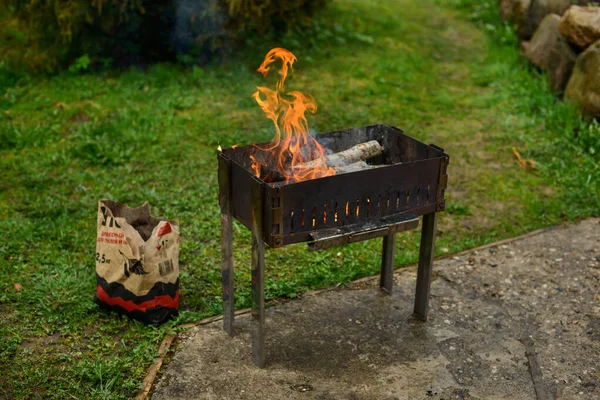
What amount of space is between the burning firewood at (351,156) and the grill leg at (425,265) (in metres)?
0.51

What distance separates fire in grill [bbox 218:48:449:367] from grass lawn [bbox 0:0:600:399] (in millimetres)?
788

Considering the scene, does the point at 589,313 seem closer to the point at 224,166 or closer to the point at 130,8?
the point at 224,166

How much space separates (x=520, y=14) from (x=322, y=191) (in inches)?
263

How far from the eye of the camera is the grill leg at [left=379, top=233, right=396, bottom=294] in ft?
16.5

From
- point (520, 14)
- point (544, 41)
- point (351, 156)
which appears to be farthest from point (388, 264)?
point (520, 14)

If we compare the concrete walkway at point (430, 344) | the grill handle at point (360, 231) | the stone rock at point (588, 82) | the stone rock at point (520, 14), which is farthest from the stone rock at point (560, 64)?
the grill handle at point (360, 231)

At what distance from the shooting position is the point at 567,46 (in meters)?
8.02

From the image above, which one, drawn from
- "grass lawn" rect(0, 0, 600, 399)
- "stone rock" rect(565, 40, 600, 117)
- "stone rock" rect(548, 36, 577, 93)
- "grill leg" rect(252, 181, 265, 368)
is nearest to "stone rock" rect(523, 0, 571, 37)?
"grass lawn" rect(0, 0, 600, 399)

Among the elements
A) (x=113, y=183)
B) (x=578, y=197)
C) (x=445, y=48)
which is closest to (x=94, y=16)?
(x=113, y=183)

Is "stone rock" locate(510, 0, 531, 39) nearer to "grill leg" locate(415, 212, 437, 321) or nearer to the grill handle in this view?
"grill leg" locate(415, 212, 437, 321)

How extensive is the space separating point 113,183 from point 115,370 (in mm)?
2622

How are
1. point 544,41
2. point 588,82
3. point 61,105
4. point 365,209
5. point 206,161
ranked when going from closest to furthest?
point 365,209, point 206,161, point 588,82, point 61,105, point 544,41

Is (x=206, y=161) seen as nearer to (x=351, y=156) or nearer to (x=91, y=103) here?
(x=91, y=103)

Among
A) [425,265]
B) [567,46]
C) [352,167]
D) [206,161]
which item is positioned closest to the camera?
[352,167]
